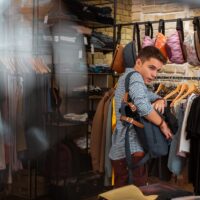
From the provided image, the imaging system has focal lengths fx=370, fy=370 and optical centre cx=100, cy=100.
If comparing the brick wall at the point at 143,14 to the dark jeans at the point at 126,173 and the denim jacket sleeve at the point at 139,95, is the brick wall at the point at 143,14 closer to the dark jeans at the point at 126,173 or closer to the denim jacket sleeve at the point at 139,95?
the denim jacket sleeve at the point at 139,95

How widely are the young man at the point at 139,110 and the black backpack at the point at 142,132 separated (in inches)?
1.1

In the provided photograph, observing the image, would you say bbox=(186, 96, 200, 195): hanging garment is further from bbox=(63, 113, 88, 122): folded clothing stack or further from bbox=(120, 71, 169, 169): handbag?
bbox=(63, 113, 88, 122): folded clothing stack

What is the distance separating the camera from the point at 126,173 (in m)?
2.45

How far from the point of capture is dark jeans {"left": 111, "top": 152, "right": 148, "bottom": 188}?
2387 mm

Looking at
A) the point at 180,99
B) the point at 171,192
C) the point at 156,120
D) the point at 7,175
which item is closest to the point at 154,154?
the point at 156,120

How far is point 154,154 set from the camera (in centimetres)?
238

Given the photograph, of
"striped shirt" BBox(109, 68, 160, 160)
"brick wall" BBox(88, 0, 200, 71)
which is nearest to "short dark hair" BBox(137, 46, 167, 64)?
"striped shirt" BBox(109, 68, 160, 160)

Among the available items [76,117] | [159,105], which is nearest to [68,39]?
[76,117]

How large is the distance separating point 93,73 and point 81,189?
1.14 m

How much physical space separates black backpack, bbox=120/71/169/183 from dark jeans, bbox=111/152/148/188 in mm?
36

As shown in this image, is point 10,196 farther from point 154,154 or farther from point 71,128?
point 154,154

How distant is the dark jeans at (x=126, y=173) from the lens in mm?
2387

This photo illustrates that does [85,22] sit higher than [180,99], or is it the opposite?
[85,22]

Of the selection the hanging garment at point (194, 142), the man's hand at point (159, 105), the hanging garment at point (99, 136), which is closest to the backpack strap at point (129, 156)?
the man's hand at point (159, 105)
